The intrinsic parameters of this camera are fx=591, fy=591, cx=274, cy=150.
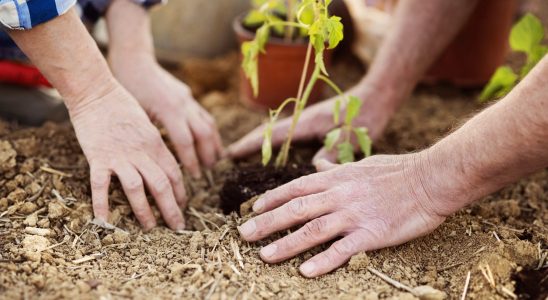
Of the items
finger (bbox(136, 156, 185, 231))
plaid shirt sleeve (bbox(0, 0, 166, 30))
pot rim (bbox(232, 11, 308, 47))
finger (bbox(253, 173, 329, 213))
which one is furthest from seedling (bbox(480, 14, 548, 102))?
plaid shirt sleeve (bbox(0, 0, 166, 30))

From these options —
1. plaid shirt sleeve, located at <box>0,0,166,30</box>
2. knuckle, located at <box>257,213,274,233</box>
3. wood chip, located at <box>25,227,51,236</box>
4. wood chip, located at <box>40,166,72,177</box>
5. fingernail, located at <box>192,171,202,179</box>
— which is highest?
plaid shirt sleeve, located at <box>0,0,166,30</box>

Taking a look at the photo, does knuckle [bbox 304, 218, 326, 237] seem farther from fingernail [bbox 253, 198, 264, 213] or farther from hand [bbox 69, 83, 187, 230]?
hand [bbox 69, 83, 187, 230]

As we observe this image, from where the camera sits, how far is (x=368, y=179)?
1.55 m

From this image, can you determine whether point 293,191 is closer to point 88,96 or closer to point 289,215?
point 289,215

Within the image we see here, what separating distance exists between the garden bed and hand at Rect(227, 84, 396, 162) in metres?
0.20

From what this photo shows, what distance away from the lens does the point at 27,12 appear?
1535 mm

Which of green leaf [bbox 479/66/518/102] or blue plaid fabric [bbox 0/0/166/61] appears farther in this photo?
green leaf [bbox 479/66/518/102]

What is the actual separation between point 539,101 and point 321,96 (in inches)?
56.1

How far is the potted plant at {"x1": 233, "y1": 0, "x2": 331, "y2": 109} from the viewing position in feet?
8.16

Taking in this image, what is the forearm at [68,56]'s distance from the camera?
162 cm

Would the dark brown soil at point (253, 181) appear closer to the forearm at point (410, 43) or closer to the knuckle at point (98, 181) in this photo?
the knuckle at point (98, 181)

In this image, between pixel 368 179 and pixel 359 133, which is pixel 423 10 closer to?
pixel 359 133

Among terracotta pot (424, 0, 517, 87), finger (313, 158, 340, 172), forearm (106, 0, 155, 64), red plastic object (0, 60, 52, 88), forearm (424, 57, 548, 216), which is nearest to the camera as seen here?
forearm (424, 57, 548, 216)

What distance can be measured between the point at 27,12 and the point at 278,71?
1.22 meters
